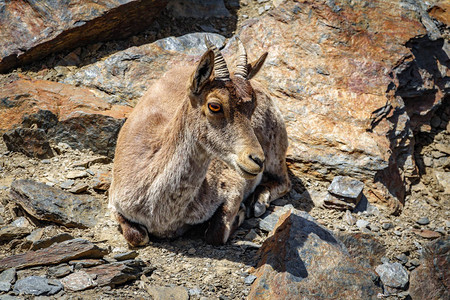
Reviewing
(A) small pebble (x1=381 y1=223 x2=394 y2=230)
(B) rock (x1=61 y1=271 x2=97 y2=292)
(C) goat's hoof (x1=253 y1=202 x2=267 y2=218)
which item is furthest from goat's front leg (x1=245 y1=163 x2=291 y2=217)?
(B) rock (x1=61 y1=271 x2=97 y2=292)

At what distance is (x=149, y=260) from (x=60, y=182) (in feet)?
6.93

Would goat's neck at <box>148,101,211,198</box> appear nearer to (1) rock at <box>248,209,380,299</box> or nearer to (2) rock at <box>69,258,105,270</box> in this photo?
(2) rock at <box>69,258,105,270</box>

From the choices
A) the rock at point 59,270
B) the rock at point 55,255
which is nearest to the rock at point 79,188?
the rock at point 55,255

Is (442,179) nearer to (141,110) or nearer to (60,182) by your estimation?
(141,110)

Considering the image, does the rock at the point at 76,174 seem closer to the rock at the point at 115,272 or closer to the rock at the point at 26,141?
the rock at the point at 26,141

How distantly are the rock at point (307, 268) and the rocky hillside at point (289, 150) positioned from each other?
0.06ft

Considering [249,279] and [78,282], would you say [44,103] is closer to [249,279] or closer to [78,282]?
[78,282]

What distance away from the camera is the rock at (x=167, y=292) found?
214 inches

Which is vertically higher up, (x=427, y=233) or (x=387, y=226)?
(x=387, y=226)

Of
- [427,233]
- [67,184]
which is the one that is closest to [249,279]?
[67,184]

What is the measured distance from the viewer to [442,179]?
9.58m

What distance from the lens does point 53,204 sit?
265 inches

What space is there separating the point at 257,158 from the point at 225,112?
68cm

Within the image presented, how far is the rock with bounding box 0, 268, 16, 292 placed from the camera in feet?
16.5
